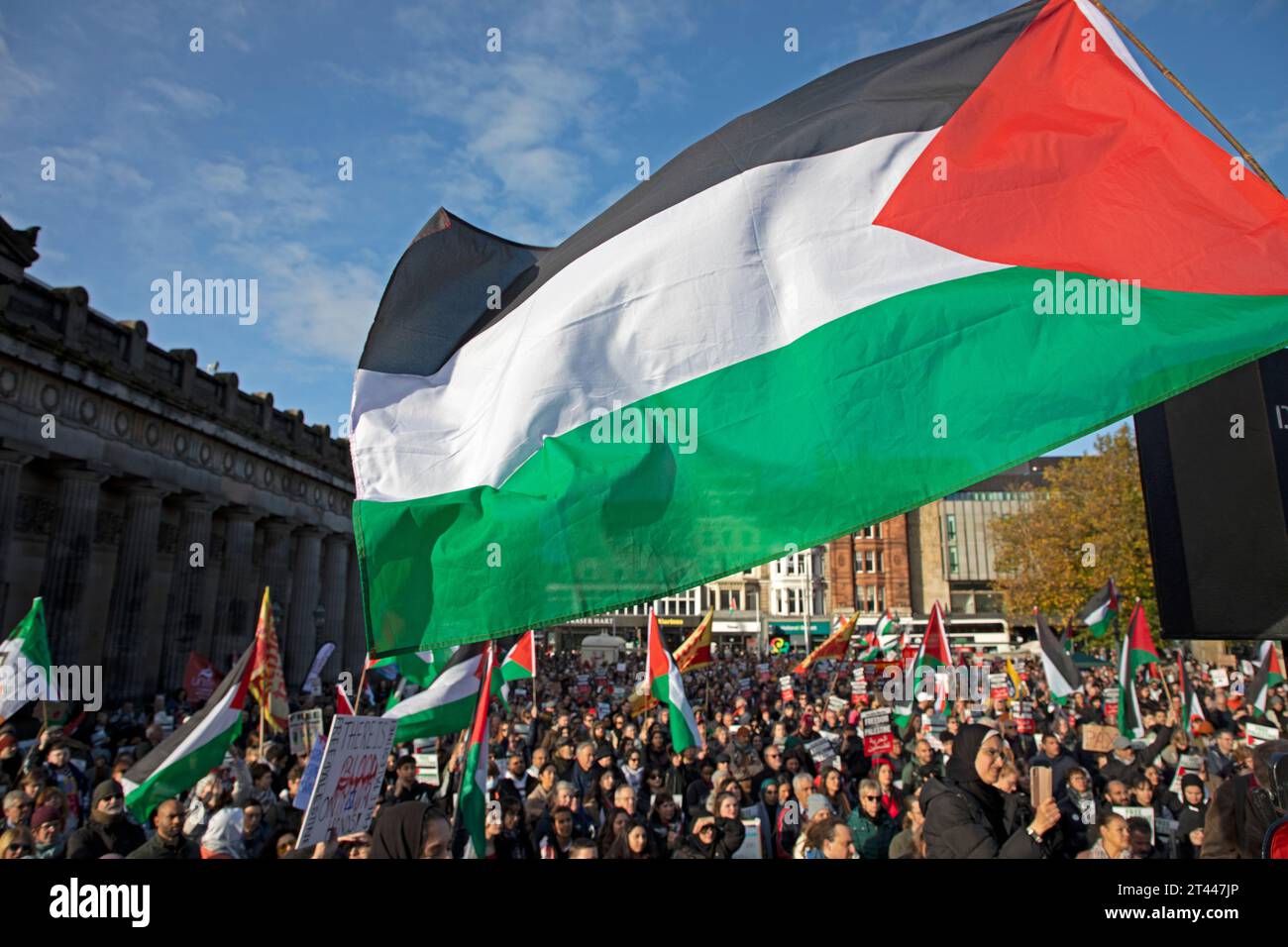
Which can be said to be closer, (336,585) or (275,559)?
(275,559)

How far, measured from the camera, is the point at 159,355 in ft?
104

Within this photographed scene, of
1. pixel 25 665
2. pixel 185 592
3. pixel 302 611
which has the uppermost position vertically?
pixel 185 592

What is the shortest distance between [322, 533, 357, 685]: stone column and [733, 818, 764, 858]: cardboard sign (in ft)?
141

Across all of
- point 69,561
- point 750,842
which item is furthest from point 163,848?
point 69,561

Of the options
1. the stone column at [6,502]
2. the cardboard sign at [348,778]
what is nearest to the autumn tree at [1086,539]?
the cardboard sign at [348,778]

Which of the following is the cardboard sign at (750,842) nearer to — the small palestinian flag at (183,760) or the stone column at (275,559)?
the small palestinian flag at (183,760)

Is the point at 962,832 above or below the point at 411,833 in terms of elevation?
above

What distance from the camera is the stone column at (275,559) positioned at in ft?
131

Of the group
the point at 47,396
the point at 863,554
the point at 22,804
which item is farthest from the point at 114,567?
the point at 863,554

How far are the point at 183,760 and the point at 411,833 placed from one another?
369 cm

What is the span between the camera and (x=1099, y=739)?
1227cm

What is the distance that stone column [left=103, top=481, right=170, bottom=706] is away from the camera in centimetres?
2795

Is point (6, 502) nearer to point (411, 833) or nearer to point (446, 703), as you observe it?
point (446, 703)
